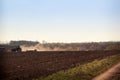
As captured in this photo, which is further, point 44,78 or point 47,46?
point 47,46

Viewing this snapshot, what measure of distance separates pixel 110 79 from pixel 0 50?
5317 cm

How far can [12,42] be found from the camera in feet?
534

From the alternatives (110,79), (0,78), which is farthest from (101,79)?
(0,78)

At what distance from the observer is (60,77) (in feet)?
82.5

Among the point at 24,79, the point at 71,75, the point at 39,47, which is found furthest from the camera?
the point at 39,47

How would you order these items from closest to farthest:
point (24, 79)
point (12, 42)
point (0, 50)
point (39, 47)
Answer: point (24, 79), point (0, 50), point (39, 47), point (12, 42)

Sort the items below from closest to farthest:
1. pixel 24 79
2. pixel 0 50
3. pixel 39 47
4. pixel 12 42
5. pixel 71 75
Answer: pixel 24 79 < pixel 71 75 < pixel 0 50 < pixel 39 47 < pixel 12 42

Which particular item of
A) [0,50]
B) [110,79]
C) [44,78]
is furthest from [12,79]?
[0,50]

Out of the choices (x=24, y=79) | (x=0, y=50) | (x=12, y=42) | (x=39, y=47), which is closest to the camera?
(x=24, y=79)

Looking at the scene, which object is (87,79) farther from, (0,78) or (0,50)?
(0,50)

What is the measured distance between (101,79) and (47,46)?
9490 centimetres

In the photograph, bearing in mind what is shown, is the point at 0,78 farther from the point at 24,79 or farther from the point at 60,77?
the point at 60,77

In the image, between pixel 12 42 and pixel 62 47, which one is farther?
pixel 12 42

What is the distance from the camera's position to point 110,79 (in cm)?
2444
